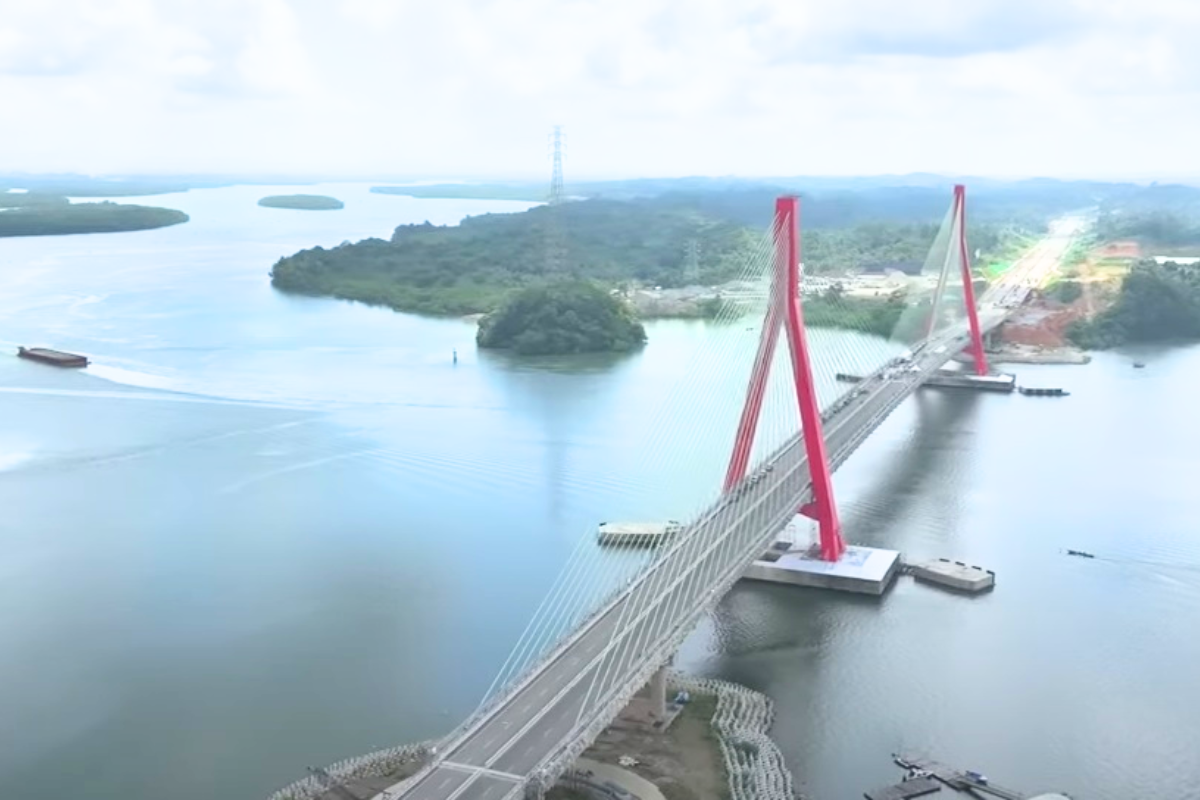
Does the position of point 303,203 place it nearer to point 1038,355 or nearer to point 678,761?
point 1038,355

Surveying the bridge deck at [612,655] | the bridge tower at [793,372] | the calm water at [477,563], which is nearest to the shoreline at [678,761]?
the calm water at [477,563]

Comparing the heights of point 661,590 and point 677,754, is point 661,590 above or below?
above

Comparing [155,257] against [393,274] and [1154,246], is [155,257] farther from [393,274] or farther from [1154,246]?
[1154,246]

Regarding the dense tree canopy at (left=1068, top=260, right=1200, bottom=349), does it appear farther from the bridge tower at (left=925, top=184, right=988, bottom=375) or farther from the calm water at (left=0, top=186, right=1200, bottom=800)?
the bridge tower at (left=925, top=184, right=988, bottom=375)

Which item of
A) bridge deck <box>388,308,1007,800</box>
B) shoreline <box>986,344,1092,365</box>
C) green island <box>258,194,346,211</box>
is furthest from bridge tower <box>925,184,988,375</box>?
green island <box>258,194,346,211</box>

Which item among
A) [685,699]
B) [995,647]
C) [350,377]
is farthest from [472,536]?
[350,377]

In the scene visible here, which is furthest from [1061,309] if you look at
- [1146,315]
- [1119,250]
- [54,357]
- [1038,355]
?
Answer: [54,357]

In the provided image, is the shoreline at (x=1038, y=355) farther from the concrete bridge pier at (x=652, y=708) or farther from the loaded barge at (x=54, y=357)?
the concrete bridge pier at (x=652, y=708)
